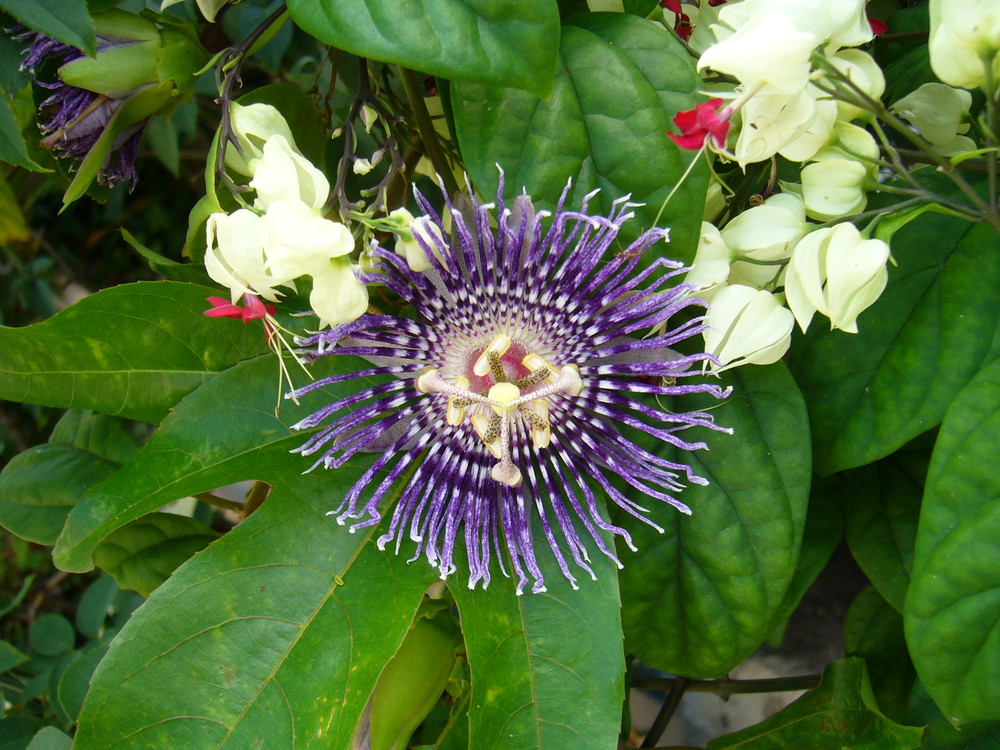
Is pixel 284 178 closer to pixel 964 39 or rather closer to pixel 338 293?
pixel 338 293

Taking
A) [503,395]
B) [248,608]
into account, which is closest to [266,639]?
[248,608]

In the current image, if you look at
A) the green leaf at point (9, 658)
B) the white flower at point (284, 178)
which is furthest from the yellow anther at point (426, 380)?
the green leaf at point (9, 658)

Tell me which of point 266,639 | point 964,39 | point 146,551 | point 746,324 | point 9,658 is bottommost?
point 9,658

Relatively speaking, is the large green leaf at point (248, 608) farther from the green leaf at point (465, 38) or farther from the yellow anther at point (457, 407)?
the green leaf at point (465, 38)

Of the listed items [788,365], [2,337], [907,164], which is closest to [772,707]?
[788,365]

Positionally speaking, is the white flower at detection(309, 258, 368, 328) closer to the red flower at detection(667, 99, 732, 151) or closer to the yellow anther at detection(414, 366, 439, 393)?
the yellow anther at detection(414, 366, 439, 393)

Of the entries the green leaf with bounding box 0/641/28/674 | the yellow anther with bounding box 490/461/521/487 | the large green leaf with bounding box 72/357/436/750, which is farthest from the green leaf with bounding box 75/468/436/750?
the green leaf with bounding box 0/641/28/674
